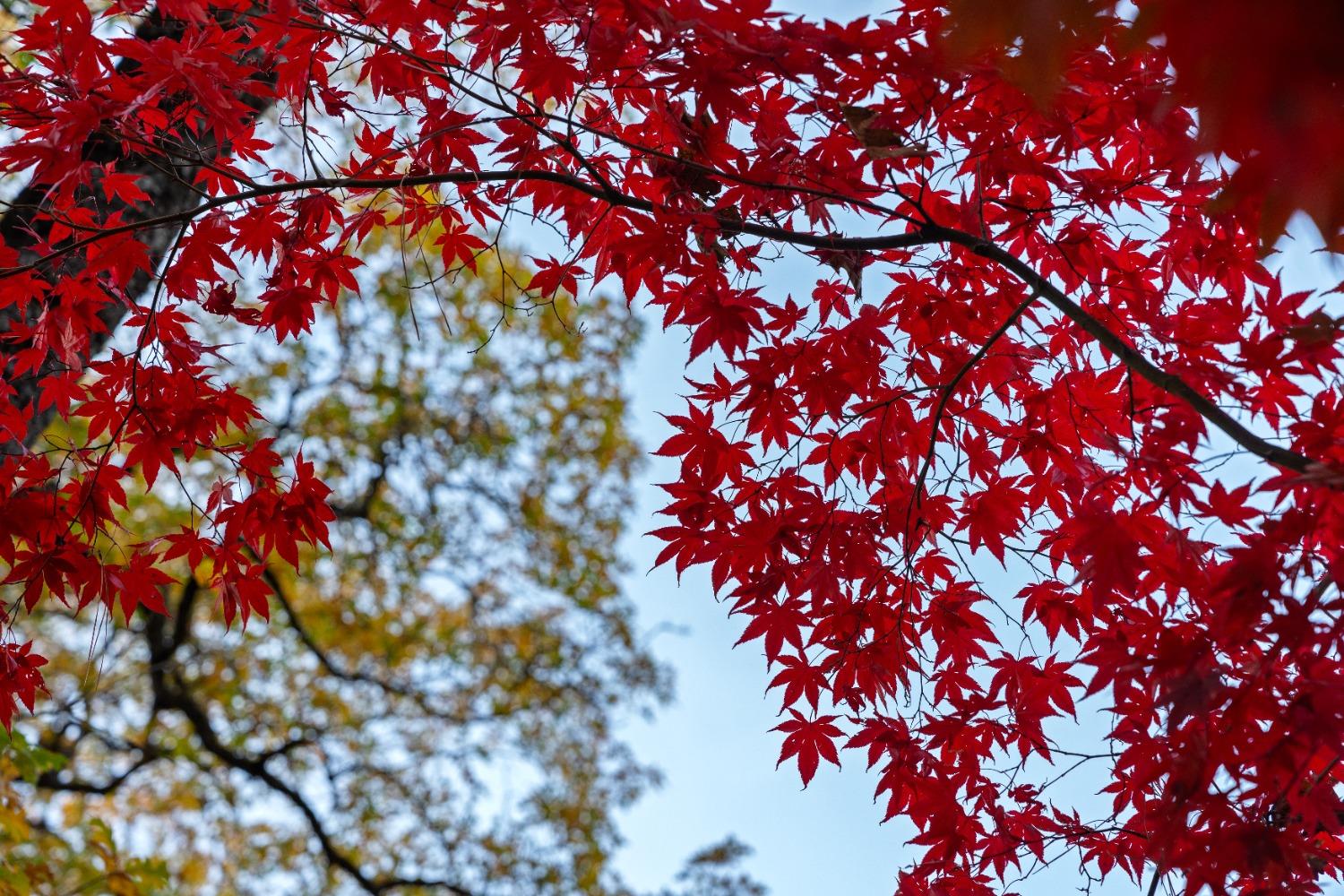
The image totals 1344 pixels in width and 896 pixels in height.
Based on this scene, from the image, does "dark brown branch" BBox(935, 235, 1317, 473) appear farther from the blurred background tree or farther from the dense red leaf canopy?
the blurred background tree

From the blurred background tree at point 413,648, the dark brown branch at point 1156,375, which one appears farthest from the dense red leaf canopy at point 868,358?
the blurred background tree at point 413,648

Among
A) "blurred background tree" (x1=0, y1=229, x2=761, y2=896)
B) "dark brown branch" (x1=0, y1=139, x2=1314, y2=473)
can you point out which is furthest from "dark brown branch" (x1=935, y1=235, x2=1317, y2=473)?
"blurred background tree" (x1=0, y1=229, x2=761, y2=896)

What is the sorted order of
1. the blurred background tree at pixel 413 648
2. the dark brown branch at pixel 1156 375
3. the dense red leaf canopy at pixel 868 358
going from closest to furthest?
1. the dark brown branch at pixel 1156 375
2. the dense red leaf canopy at pixel 868 358
3. the blurred background tree at pixel 413 648

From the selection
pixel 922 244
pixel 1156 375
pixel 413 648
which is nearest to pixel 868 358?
pixel 922 244

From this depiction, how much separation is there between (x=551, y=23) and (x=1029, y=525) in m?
1.23

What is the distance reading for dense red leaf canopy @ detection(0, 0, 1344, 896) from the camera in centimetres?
136

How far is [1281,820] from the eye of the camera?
1418 millimetres

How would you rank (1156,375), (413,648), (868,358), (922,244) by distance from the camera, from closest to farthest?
(1156,375) → (922,244) → (868,358) → (413,648)

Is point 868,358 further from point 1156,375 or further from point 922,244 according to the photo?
point 1156,375

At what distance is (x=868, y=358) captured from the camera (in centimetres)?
173

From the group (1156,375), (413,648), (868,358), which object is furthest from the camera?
(413,648)

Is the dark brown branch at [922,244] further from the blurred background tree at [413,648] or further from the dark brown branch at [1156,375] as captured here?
the blurred background tree at [413,648]

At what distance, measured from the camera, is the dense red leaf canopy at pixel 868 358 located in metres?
1.36

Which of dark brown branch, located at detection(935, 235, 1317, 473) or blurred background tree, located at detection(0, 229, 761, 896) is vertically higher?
blurred background tree, located at detection(0, 229, 761, 896)
